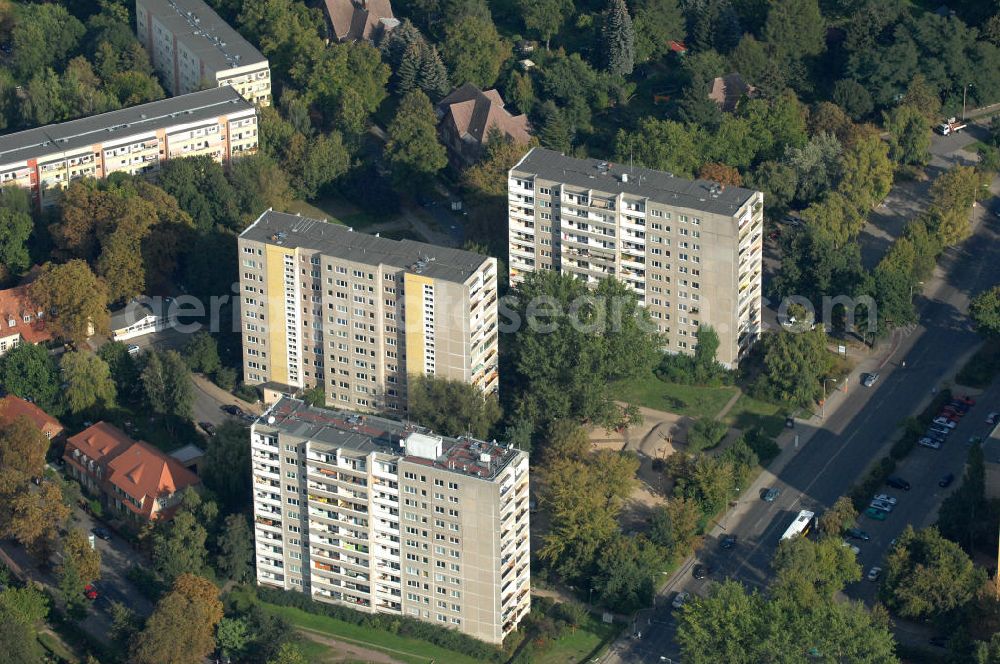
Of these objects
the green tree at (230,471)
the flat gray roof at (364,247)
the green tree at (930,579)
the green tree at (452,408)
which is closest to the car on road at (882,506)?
the green tree at (930,579)

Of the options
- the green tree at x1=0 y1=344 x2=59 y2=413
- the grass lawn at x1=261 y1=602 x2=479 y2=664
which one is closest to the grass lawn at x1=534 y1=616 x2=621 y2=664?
the grass lawn at x1=261 y1=602 x2=479 y2=664

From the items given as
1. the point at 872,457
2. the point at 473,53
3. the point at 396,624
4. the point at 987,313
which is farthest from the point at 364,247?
the point at 987,313

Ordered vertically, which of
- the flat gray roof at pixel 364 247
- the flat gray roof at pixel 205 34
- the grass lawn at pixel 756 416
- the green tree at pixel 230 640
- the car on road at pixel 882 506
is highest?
the flat gray roof at pixel 364 247

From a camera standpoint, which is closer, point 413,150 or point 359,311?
point 359,311

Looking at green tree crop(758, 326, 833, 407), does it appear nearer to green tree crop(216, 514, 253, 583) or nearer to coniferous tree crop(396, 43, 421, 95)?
green tree crop(216, 514, 253, 583)

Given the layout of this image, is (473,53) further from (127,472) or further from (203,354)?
(127,472)

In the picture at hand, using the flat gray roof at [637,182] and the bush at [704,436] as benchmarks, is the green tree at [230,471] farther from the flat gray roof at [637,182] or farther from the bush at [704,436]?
the flat gray roof at [637,182]
